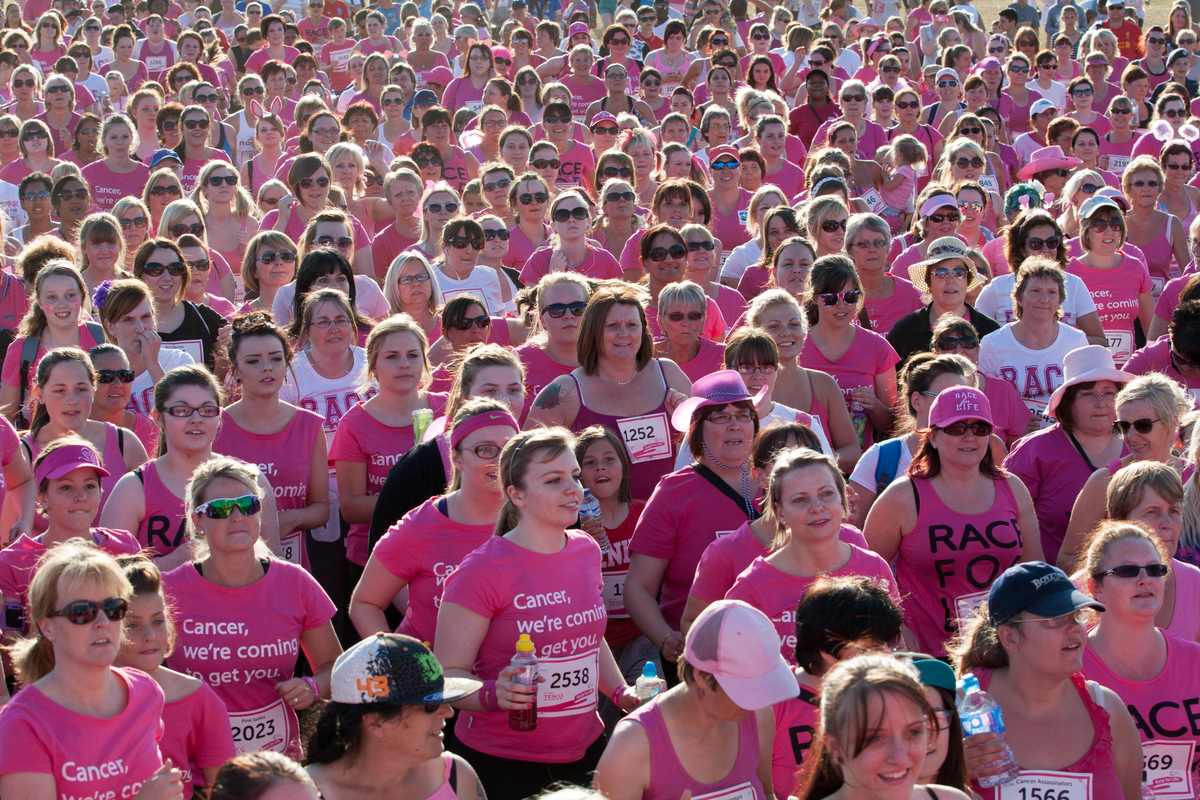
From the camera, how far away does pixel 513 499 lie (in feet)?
14.2

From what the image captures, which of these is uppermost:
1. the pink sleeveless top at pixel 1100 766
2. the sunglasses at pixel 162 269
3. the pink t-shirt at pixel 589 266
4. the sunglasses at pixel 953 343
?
the sunglasses at pixel 162 269

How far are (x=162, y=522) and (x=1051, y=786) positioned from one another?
328 cm

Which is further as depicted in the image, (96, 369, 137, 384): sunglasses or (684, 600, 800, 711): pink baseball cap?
(96, 369, 137, 384): sunglasses

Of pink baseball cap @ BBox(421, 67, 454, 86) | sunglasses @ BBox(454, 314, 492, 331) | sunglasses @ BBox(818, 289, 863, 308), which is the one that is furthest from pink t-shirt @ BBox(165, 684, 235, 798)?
pink baseball cap @ BBox(421, 67, 454, 86)

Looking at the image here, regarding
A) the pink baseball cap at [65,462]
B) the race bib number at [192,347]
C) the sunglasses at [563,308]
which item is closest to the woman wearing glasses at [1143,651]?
the sunglasses at [563,308]

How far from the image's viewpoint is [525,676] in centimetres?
407

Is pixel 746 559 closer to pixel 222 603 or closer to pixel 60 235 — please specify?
pixel 222 603

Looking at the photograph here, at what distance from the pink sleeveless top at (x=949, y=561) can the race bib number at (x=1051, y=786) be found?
98 cm

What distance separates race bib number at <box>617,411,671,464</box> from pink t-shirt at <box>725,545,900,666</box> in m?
1.50

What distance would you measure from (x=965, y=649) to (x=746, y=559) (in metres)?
0.84

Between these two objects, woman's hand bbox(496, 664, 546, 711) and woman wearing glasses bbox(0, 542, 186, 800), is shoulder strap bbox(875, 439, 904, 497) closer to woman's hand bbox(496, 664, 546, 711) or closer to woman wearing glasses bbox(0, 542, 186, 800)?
woman's hand bbox(496, 664, 546, 711)

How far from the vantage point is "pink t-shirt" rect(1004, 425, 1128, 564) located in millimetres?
5613

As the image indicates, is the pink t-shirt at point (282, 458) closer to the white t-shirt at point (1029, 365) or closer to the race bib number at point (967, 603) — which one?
the race bib number at point (967, 603)

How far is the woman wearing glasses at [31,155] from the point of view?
10742 millimetres
